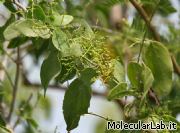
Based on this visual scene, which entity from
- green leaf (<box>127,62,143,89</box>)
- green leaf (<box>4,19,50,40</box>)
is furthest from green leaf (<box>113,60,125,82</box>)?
green leaf (<box>4,19,50,40</box>)

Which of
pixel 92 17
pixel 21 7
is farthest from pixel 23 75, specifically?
pixel 21 7

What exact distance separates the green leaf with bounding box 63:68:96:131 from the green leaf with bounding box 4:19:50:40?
0.11m

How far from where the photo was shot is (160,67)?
1146mm

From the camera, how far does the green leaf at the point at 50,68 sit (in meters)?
1.08

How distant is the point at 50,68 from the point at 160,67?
0.23 metres

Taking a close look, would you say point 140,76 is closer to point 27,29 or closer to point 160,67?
point 160,67

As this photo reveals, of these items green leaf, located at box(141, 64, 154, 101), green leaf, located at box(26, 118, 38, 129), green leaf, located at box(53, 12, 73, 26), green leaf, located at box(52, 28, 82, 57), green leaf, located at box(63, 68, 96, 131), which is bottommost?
green leaf, located at box(26, 118, 38, 129)

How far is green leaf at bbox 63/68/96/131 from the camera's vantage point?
110 cm

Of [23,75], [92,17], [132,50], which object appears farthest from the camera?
[92,17]

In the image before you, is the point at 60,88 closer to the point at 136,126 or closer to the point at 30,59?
the point at 30,59

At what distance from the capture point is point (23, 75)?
239 cm

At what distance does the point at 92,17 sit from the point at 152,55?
1454mm

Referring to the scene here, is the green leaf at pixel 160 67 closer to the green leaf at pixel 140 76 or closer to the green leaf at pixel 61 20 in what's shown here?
the green leaf at pixel 140 76

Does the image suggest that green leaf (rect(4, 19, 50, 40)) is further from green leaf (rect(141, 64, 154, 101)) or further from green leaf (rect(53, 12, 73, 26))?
green leaf (rect(141, 64, 154, 101))
